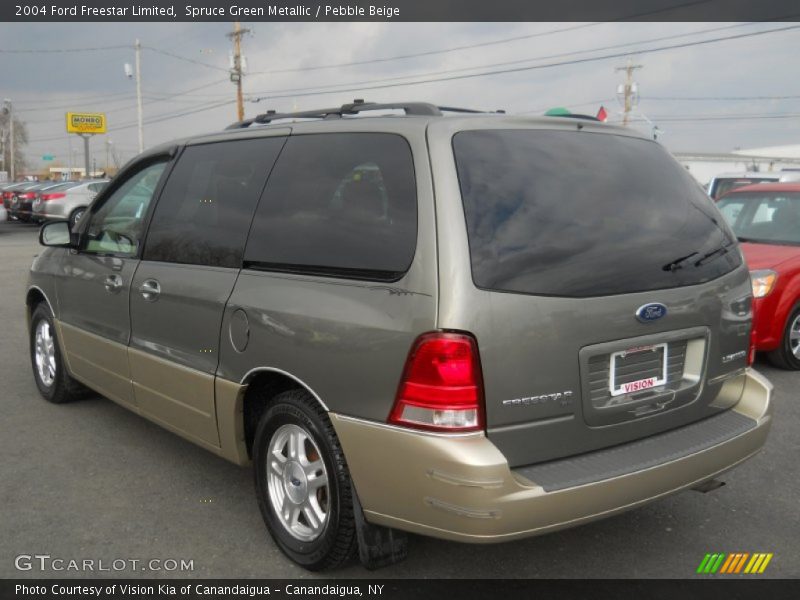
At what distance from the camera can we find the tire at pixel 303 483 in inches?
111

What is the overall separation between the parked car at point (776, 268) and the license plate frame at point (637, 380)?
154 inches

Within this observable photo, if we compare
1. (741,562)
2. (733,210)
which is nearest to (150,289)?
(741,562)

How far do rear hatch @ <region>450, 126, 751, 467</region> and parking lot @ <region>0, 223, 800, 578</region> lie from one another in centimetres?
69

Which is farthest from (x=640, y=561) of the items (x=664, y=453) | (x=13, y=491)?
(x=13, y=491)

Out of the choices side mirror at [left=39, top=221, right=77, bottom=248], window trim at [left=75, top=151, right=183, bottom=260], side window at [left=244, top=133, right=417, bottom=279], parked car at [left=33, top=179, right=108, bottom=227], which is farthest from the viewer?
parked car at [left=33, top=179, right=108, bottom=227]

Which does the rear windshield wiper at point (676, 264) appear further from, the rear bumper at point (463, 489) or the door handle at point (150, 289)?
the door handle at point (150, 289)

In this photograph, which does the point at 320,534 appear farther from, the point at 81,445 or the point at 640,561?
the point at 81,445

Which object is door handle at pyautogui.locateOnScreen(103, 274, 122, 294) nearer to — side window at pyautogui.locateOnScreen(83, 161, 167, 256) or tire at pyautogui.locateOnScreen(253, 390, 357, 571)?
side window at pyautogui.locateOnScreen(83, 161, 167, 256)

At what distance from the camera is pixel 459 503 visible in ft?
7.93

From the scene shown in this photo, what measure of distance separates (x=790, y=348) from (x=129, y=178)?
5.62 m

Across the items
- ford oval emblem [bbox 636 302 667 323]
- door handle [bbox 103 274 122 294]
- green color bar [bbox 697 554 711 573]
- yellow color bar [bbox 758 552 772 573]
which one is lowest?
green color bar [bbox 697 554 711 573]

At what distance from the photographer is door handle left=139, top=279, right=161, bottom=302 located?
12.3 ft

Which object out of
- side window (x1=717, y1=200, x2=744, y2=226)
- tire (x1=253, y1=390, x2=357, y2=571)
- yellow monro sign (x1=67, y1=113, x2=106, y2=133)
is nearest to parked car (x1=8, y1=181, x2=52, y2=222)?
side window (x1=717, y1=200, x2=744, y2=226)

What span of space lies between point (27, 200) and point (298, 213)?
26344mm
